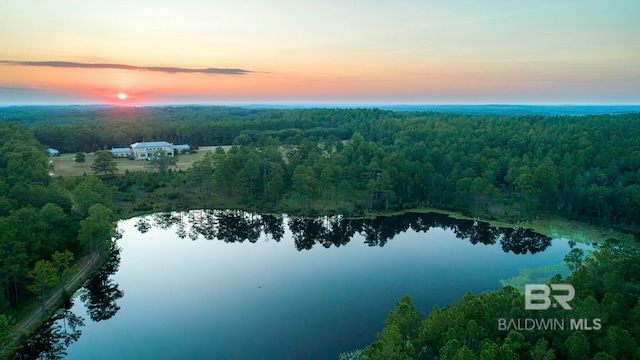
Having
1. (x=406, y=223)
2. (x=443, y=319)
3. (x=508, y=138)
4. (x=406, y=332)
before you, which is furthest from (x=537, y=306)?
(x=508, y=138)

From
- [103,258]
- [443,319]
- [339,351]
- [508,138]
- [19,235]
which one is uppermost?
[508,138]

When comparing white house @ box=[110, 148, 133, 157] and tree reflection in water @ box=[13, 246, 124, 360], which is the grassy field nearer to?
white house @ box=[110, 148, 133, 157]

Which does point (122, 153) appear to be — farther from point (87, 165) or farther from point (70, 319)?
point (70, 319)

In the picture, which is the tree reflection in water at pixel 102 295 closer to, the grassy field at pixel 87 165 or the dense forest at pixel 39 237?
the dense forest at pixel 39 237

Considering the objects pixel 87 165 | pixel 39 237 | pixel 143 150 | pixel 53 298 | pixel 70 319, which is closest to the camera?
pixel 70 319

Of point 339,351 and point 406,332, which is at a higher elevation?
point 406,332

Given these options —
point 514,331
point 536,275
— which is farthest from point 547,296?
point 536,275

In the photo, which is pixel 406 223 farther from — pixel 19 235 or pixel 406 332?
pixel 19 235
